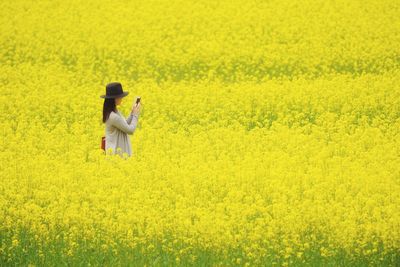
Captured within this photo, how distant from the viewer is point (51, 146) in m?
12.6

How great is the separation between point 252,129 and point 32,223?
525 centimetres

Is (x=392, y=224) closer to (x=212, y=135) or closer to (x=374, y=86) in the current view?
(x=212, y=135)

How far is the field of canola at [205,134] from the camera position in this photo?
8.89 m

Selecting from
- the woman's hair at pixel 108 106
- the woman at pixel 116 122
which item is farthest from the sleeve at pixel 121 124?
the woman's hair at pixel 108 106

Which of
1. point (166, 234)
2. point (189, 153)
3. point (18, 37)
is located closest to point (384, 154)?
point (189, 153)

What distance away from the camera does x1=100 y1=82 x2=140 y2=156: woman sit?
10.9 meters

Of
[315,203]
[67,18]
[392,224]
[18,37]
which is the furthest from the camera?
[67,18]

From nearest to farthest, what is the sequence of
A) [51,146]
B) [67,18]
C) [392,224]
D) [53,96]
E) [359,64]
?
[392,224], [51,146], [53,96], [359,64], [67,18]

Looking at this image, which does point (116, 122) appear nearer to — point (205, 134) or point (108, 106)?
point (108, 106)

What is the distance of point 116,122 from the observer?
1091cm

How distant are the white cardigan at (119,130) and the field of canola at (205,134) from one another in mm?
278

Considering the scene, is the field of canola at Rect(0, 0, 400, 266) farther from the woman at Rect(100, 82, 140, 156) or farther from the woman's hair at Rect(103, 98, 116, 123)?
the woman's hair at Rect(103, 98, 116, 123)

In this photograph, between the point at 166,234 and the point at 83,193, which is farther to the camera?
the point at 83,193

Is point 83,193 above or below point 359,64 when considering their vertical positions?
below
